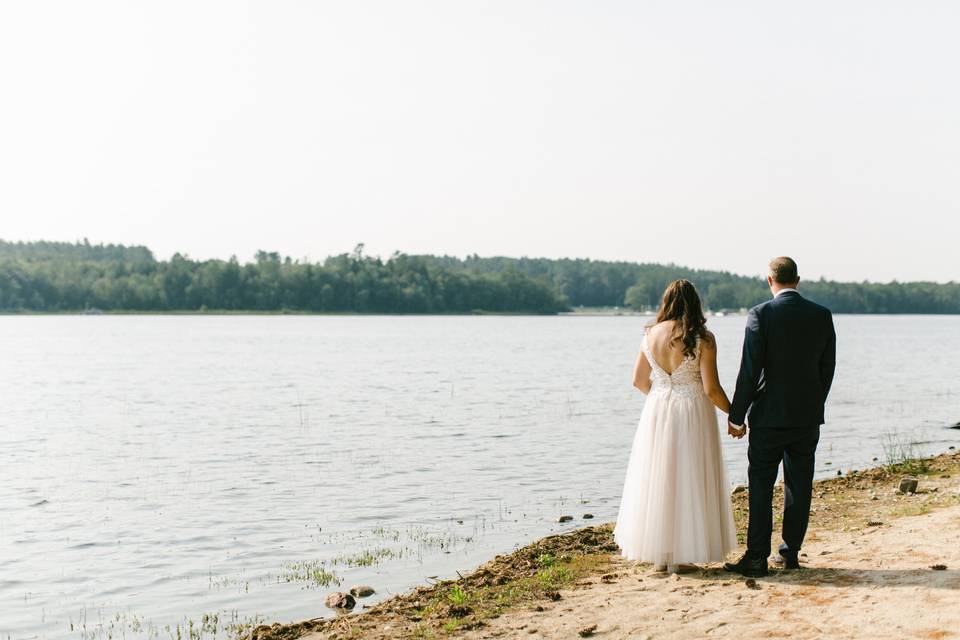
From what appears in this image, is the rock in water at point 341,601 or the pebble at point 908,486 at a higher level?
the pebble at point 908,486

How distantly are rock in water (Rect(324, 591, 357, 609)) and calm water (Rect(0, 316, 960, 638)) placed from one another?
0.40 ft

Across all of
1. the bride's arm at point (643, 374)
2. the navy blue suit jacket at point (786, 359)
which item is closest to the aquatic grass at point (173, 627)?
the bride's arm at point (643, 374)

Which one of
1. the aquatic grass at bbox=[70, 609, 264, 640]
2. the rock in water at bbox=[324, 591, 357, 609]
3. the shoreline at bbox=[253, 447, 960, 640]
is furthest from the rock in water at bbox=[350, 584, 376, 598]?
the aquatic grass at bbox=[70, 609, 264, 640]

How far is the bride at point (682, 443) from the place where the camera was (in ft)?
29.6

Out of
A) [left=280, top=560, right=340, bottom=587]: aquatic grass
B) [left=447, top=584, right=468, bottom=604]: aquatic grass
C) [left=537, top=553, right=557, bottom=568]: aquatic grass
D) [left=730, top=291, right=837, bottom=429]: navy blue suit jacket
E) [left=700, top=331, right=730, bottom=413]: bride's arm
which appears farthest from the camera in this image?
[left=280, top=560, right=340, bottom=587]: aquatic grass

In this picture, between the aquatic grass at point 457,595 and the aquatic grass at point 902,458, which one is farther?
the aquatic grass at point 902,458

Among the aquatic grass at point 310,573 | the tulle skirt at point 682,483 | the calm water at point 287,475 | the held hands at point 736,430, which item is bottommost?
the calm water at point 287,475

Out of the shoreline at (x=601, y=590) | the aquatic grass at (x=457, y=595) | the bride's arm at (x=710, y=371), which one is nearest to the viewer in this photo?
the shoreline at (x=601, y=590)

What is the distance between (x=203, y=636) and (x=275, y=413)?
22519mm

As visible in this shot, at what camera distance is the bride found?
29.6ft

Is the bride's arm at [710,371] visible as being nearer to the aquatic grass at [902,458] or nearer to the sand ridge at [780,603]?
the sand ridge at [780,603]

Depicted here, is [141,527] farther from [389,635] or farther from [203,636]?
[389,635]

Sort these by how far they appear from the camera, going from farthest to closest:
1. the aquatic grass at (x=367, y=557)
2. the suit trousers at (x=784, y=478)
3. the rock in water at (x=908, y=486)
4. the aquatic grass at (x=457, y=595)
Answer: the rock in water at (x=908, y=486) < the aquatic grass at (x=367, y=557) < the aquatic grass at (x=457, y=595) < the suit trousers at (x=784, y=478)

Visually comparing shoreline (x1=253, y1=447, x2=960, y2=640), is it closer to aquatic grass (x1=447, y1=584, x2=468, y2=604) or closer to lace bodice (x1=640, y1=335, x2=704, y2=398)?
aquatic grass (x1=447, y1=584, x2=468, y2=604)
